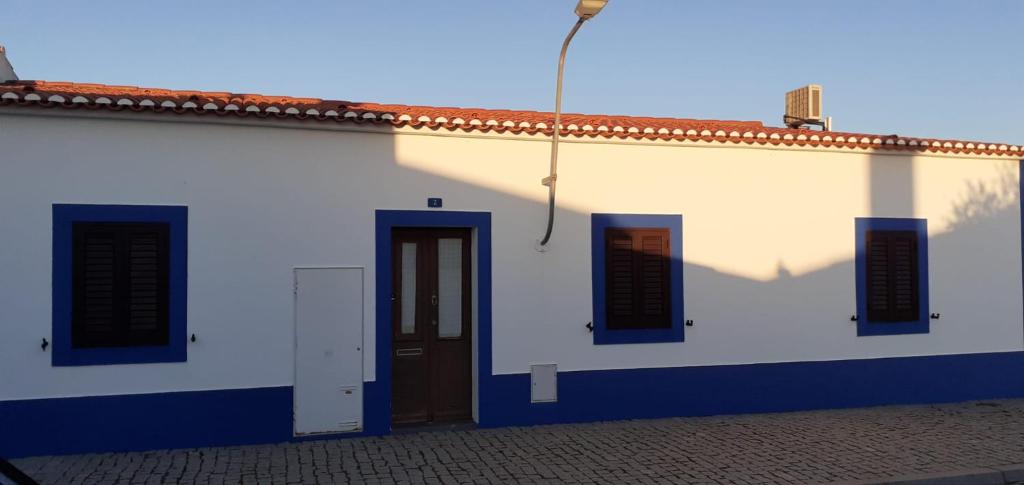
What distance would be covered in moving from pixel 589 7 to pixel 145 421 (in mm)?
5413

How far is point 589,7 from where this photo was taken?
21.7ft

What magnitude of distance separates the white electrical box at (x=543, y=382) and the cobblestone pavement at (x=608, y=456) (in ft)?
1.08

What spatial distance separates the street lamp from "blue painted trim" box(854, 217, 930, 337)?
3.90m

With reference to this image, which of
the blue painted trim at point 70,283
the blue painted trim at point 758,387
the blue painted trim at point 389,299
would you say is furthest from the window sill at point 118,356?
the blue painted trim at point 758,387

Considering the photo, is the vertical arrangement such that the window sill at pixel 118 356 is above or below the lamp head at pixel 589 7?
below

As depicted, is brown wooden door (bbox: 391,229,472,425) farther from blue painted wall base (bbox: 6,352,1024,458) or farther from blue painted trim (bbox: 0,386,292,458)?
blue painted trim (bbox: 0,386,292,458)

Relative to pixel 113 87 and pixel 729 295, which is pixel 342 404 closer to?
pixel 729 295

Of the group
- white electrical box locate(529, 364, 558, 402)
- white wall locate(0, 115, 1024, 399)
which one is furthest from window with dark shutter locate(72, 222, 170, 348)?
white electrical box locate(529, 364, 558, 402)

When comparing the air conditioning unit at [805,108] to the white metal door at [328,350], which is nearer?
the white metal door at [328,350]

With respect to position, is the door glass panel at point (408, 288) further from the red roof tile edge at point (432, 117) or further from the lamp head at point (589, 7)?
the lamp head at point (589, 7)

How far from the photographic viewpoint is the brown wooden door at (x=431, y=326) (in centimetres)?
802

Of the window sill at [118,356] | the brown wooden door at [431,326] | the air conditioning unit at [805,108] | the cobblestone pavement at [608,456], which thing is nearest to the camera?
the cobblestone pavement at [608,456]

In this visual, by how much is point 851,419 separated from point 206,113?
7.44m

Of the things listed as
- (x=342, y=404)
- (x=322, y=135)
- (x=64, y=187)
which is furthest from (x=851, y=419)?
(x=64, y=187)
